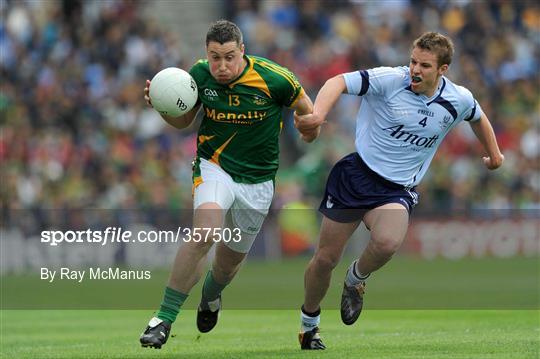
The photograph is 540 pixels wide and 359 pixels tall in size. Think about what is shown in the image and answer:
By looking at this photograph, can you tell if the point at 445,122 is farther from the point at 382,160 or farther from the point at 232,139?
the point at 232,139

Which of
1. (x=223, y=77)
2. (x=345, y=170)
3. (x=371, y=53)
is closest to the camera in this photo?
(x=223, y=77)

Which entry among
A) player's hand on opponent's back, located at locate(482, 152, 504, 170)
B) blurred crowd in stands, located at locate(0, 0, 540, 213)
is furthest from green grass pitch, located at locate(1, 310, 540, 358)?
blurred crowd in stands, located at locate(0, 0, 540, 213)

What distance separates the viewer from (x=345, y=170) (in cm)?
1055

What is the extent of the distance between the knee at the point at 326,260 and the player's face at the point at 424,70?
5.05ft

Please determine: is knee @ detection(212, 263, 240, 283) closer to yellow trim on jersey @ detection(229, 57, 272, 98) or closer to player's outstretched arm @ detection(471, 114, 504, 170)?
yellow trim on jersey @ detection(229, 57, 272, 98)

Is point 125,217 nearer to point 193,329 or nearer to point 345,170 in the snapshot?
point 193,329

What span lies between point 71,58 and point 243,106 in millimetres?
17043

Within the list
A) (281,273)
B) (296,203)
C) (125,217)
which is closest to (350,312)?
(281,273)

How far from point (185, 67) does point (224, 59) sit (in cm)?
1682

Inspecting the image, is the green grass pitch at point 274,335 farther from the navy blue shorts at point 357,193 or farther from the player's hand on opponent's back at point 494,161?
the player's hand on opponent's back at point 494,161

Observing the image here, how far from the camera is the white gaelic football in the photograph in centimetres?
972

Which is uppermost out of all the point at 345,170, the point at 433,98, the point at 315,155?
the point at 433,98
